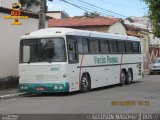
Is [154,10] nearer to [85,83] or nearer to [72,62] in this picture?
[85,83]

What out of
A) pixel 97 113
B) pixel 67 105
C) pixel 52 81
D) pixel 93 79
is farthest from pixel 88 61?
pixel 97 113

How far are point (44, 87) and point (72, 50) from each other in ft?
6.91

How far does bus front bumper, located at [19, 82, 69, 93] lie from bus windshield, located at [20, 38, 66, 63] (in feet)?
3.47

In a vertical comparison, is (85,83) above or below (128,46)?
below

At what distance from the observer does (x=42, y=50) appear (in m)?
22.7

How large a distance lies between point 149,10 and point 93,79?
5.98 meters

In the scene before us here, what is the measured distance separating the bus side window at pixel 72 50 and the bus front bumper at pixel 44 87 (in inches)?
48.0

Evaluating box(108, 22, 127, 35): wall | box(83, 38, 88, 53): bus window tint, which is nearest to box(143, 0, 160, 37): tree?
box(83, 38, 88, 53): bus window tint

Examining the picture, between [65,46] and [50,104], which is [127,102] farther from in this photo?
[65,46]

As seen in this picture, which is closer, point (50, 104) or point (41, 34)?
point (50, 104)

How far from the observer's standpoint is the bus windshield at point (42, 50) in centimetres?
2234

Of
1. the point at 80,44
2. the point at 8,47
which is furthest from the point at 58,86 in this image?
the point at 8,47

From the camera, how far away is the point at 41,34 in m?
22.9

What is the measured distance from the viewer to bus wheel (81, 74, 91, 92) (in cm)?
2391
